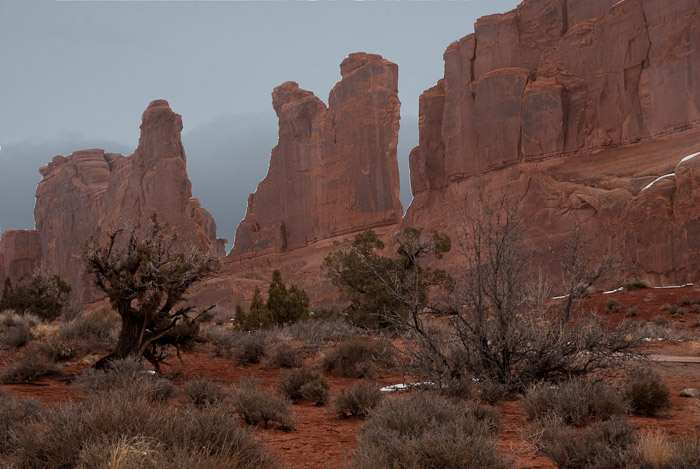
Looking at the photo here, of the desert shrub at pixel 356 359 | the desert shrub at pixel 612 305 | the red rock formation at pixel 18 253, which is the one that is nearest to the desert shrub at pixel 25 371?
the desert shrub at pixel 356 359

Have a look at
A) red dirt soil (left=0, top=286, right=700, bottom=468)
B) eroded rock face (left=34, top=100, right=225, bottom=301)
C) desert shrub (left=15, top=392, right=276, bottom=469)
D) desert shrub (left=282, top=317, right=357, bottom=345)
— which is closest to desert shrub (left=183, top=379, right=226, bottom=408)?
red dirt soil (left=0, top=286, right=700, bottom=468)

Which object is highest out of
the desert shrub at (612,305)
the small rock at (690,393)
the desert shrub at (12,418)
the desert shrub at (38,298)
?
the desert shrub at (38,298)

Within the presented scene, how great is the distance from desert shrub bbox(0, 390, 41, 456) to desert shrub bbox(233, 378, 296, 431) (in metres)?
2.14

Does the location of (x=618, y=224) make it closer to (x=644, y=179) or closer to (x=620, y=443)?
(x=644, y=179)

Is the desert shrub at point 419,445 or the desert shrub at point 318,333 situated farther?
the desert shrub at point 318,333

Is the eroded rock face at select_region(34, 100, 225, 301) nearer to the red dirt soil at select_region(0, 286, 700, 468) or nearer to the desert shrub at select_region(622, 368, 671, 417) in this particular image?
the red dirt soil at select_region(0, 286, 700, 468)

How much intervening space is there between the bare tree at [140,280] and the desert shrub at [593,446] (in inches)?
337

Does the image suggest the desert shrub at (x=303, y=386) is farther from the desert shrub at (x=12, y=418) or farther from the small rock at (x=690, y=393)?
the small rock at (x=690, y=393)

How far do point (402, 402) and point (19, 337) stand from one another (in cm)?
1253

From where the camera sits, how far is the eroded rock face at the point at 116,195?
57.3m

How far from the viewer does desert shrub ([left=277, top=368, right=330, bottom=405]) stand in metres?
8.64

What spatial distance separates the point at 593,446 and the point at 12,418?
530 cm

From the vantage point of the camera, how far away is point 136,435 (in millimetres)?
4121

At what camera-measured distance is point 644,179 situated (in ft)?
99.3
